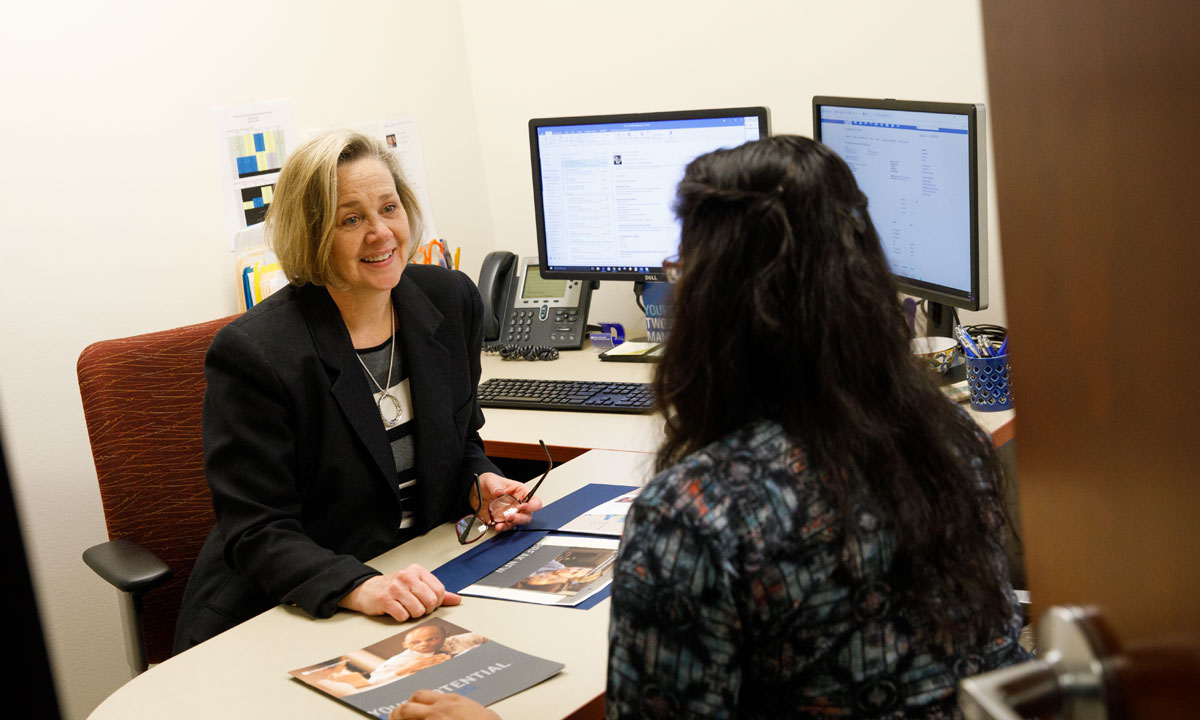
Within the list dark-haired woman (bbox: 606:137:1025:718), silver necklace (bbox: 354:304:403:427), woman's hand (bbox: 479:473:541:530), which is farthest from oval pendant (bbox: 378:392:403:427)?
dark-haired woman (bbox: 606:137:1025:718)

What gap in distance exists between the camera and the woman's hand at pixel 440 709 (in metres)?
1.17

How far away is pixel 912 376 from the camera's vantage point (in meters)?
1.01

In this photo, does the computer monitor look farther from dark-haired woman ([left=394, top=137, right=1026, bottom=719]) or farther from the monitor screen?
dark-haired woman ([left=394, top=137, right=1026, bottom=719])

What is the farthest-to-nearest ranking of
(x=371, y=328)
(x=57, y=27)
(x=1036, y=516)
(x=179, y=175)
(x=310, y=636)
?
1. (x=179, y=175)
2. (x=57, y=27)
3. (x=371, y=328)
4. (x=310, y=636)
5. (x=1036, y=516)

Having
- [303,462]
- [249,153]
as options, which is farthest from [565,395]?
[249,153]

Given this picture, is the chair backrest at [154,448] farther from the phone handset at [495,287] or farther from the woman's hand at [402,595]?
the phone handset at [495,287]

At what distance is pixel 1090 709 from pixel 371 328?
5.13 feet

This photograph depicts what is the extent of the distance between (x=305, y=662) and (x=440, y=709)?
11.5 inches

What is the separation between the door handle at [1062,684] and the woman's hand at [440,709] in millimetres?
773

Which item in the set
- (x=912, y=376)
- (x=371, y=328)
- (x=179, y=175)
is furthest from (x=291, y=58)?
(x=912, y=376)

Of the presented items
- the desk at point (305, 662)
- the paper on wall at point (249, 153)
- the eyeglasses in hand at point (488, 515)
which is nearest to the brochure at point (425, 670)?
the desk at point (305, 662)

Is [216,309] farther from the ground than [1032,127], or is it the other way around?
[1032,127]

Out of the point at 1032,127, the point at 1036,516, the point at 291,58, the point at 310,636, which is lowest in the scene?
the point at 310,636

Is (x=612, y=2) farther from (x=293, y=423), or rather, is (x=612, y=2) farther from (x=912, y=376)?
(x=912, y=376)
